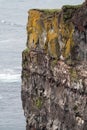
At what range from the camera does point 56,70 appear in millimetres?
22078

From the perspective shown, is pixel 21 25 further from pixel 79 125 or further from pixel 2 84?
pixel 79 125

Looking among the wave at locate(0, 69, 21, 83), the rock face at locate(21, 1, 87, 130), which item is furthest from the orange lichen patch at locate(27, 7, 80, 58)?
the wave at locate(0, 69, 21, 83)

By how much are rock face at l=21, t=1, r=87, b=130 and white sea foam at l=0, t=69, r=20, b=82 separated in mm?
9887

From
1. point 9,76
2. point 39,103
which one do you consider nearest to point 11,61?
point 9,76

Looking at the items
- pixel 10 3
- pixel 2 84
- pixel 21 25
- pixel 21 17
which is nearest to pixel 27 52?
pixel 2 84

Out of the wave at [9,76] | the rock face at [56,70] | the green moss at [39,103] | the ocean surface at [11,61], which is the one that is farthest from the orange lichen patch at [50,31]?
the wave at [9,76]

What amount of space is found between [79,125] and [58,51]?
2706 millimetres

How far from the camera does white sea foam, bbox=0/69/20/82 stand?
3503 cm

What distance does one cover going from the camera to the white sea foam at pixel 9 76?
3503 cm

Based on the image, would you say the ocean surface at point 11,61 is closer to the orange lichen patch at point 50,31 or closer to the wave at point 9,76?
the wave at point 9,76

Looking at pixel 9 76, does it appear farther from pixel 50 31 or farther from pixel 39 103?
pixel 50 31

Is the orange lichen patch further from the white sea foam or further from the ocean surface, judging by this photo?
the white sea foam

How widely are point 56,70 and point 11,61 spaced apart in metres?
17.0

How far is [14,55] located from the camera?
4031cm
